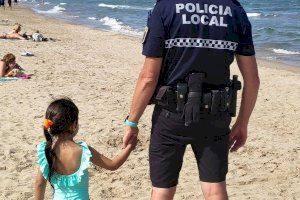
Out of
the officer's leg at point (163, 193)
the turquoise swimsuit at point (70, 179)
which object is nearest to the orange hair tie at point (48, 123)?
the turquoise swimsuit at point (70, 179)

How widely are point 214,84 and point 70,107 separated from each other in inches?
36.1

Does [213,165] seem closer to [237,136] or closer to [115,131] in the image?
[237,136]

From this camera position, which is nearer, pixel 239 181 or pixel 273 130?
pixel 239 181

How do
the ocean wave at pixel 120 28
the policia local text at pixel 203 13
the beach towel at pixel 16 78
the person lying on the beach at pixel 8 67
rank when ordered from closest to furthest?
the policia local text at pixel 203 13 < the beach towel at pixel 16 78 < the person lying on the beach at pixel 8 67 < the ocean wave at pixel 120 28

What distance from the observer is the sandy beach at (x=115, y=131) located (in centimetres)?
507

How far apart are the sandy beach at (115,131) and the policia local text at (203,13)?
2527 millimetres

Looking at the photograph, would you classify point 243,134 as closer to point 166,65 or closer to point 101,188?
point 166,65

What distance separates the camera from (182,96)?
2859 millimetres

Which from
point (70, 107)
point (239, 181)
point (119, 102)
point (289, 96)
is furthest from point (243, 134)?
point (289, 96)

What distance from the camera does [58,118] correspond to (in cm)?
295

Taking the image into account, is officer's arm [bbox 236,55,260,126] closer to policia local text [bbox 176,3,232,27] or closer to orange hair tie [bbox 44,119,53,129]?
policia local text [bbox 176,3,232,27]

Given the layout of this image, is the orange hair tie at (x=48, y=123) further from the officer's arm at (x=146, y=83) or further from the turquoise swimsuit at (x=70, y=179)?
the officer's arm at (x=146, y=83)

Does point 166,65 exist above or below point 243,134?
above

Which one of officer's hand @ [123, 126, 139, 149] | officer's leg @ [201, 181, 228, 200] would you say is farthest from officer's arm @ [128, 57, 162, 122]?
officer's leg @ [201, 181, 228, 200]
